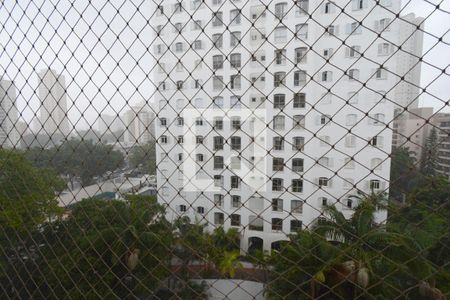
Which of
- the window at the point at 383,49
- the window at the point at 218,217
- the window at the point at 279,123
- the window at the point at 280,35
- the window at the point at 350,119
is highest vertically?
the window at the point at 280,35

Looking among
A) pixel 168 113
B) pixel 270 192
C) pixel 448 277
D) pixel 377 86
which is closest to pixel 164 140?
pixel 168 113

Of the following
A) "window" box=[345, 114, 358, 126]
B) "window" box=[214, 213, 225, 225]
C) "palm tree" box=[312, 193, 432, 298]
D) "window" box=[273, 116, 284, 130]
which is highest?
"window" box=[345, 114, 358, 126]

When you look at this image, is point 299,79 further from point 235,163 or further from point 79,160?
point 79,160

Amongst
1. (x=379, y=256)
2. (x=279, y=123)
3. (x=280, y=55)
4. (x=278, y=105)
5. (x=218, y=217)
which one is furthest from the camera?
(x=218, y=217)

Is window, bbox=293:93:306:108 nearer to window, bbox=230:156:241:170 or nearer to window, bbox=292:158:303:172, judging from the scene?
window, bbox=292:158:303:172

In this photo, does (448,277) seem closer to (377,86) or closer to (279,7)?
(377,86)

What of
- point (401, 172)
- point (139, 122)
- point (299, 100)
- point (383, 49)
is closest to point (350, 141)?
point (401, 172)

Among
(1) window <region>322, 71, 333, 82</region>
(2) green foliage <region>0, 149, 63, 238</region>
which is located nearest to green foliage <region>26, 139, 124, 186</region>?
(2) green foliage <region>0, 149, 63, 238</region>

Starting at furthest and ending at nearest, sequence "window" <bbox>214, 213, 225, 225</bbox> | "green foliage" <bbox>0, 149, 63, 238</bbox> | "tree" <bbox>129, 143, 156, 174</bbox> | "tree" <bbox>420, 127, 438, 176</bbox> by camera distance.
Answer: "window" <bbox>214, 213, 225, 225</bbox> < "green foliage" <bbox>0, 149, 63, 238</bbox> < "tree" <bbox>129, 143, 156, 174</bbox> < "tree" <bbox>420, 127, 438, 176</bbox>

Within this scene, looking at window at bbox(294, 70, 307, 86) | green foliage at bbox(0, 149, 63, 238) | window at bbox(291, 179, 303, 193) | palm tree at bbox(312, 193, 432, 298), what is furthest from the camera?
window at bbox(291, 179, 303, 193)

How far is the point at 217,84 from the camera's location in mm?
5812

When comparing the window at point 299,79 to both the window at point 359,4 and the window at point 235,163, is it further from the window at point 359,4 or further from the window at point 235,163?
the window at point 235,163

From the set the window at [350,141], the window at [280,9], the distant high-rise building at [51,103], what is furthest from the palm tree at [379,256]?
the window at [280,9]

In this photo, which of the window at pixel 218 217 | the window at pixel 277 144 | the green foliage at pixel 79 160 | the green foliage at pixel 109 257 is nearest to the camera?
the green foliage at pixel 79 160
